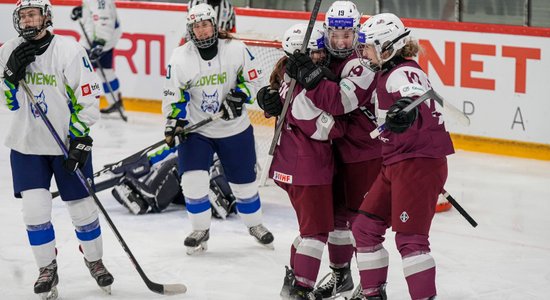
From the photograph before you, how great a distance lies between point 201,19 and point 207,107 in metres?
0.44

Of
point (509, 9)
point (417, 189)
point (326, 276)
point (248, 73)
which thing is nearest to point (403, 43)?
point (417, 189)

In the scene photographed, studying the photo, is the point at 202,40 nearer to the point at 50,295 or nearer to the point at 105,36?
the point at 50,295

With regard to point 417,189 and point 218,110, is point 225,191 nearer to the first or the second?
point 218,110

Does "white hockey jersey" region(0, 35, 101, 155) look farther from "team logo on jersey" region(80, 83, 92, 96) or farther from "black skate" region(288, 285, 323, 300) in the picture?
"black skate" region(288, 285, 323, 300)

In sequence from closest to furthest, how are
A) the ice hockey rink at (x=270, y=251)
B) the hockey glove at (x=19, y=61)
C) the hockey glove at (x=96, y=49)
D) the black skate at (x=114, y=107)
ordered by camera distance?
the hockey glove at (x=19, y=61), the ice hockey rink at (x=270, y=251), the hockey glove at (x=96, y=49), the black skate at (x=114, y=107)

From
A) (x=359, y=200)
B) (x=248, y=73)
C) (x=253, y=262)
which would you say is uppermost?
(x=248, y=73)

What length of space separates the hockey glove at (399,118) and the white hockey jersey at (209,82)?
182 centimetres

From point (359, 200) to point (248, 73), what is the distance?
4.39 ft

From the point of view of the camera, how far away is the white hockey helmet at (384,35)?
409 cm

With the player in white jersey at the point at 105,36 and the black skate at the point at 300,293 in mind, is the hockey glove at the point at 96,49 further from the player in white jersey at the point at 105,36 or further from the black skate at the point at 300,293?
the black skate at the point at 300,293

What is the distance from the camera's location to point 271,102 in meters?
4.57

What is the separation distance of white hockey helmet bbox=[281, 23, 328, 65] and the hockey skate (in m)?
1.49

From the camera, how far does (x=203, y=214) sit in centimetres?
573

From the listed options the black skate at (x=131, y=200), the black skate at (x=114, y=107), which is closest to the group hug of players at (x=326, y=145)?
the black skate at (x=131, y=200)
